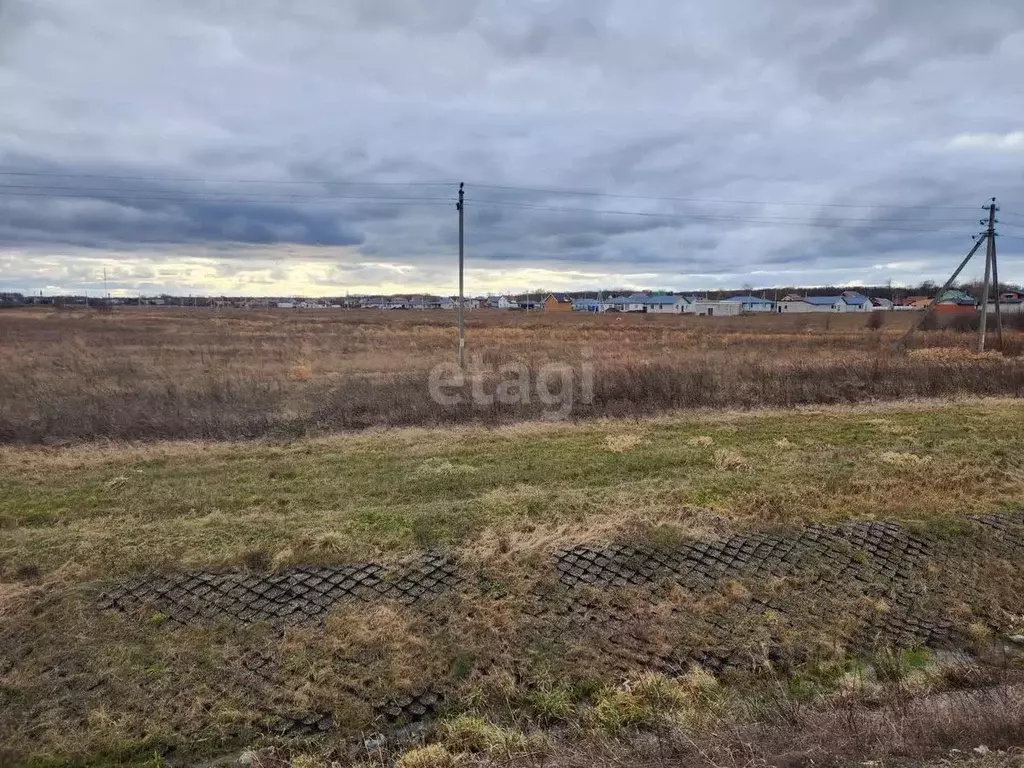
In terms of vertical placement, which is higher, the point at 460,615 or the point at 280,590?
the point at 280,590

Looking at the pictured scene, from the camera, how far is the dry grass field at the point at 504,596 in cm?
378

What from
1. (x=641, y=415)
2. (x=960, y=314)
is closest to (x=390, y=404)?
(x=641, y=415)

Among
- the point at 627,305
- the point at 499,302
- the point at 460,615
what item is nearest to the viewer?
the point at 460,615

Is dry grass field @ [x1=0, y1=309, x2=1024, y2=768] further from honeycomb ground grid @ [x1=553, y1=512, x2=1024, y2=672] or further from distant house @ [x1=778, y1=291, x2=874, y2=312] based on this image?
distant house @ [x1=778, y1=291, x2=874, y2=312]

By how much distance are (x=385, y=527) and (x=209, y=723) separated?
262 centimetres

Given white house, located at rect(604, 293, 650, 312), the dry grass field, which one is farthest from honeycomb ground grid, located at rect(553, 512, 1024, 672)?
white house, located at rect(604, 293, 650, 312)

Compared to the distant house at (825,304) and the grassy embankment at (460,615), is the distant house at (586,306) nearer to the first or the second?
the distant house at (825,304)

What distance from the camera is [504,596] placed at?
17.2 ft

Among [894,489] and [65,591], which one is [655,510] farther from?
[65,591]

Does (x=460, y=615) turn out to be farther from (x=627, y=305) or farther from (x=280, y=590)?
(x=627, y=305)

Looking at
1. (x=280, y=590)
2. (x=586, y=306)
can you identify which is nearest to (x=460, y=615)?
(x=280, y=590)

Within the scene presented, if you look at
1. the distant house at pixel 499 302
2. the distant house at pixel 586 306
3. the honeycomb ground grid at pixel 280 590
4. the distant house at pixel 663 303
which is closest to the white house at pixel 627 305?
the distant house at pixel 663 303

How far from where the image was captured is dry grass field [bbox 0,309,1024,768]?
3.78 meters

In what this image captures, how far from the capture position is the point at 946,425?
1166cm
